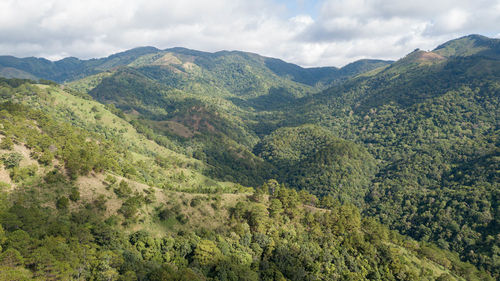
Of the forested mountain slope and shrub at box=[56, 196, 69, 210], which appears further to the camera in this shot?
shrub at box=[56, 196, 69, 210]

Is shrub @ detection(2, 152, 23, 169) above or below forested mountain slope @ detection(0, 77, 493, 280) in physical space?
above

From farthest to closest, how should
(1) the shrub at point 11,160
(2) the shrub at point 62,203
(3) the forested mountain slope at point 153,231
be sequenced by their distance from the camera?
(1) the shrub at point 11,160 < (2) the shrub at point 62,203 < (3) the forested mountain slope at point 153,231

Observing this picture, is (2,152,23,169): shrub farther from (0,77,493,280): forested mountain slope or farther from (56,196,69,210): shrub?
(56,196,69,210): shrub

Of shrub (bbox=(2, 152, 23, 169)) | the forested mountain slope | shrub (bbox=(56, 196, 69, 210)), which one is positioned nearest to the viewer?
the forested mountain slope

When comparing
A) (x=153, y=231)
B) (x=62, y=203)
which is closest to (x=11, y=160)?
(x=62, y=203)

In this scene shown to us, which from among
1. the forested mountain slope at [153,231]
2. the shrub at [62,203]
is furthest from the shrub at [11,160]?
the shrub at [62,203]

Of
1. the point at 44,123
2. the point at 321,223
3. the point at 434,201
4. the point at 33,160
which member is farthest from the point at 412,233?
the point at 44,123

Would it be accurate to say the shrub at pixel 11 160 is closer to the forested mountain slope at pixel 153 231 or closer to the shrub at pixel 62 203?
the forested mountain slope at pixel 153 231

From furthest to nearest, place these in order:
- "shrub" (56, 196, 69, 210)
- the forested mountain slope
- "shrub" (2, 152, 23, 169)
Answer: "shrub" (2, 152, 23, 169), "shrub" (56, 196, 69, 210), the forested mountain slope

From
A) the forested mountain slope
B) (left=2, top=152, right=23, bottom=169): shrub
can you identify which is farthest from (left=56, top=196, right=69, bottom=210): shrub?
(left=2, top=152, right=23, bottom=169): shrub

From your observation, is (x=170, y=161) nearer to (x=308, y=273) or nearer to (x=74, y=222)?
(x=74, y=222)

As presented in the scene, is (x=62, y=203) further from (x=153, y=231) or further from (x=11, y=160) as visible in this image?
(x=153, y=231)
